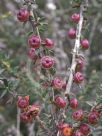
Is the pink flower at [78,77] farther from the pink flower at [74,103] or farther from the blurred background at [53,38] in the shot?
the blurred background at [53,38]

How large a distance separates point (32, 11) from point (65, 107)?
14.7 inches

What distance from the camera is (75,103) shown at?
4.90 feet

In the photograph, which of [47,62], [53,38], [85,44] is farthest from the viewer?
[53,38]

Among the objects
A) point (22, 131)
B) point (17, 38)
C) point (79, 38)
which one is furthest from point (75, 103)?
point (17, 38)

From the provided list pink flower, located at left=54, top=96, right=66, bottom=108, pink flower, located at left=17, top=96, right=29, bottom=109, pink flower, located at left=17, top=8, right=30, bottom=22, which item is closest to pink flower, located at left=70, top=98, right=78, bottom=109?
pink flower, located at left=54, top=96, right=66, bottom=108

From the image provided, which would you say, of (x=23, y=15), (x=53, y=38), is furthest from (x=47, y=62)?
(x=53, y=38)

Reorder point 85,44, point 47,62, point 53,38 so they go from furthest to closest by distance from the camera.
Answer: point 53,38
point 85,44
point 47,62

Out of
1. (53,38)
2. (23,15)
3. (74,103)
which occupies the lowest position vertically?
(53,38)

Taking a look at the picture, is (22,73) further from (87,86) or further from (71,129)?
(71,129)

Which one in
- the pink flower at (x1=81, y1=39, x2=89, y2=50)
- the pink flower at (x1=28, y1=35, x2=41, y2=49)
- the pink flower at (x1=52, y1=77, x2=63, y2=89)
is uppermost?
the pink flower at (x1=28, y1=35, x2=41, y2=49)

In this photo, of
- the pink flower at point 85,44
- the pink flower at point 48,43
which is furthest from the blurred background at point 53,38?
the pink flower at point 48,43

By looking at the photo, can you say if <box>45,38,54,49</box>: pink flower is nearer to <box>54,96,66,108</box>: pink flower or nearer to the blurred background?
<box>54,96,66,108</box>: pink flower

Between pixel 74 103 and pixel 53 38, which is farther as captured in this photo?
pixel 53 38

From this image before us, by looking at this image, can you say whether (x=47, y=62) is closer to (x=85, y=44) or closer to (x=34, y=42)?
(x=34, y=42)
